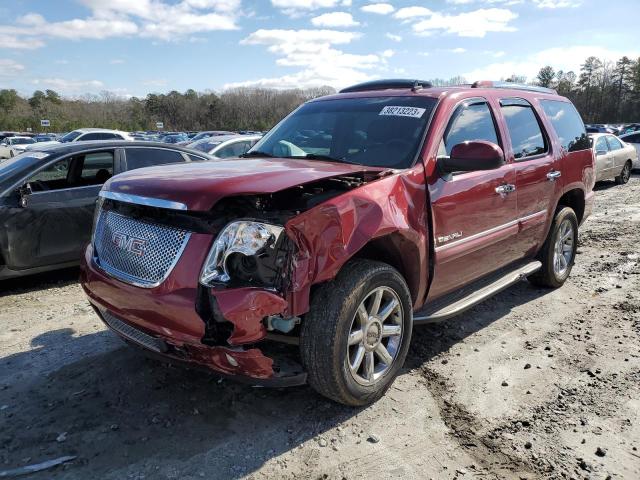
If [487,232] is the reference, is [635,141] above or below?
below

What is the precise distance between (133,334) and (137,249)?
0.52 m

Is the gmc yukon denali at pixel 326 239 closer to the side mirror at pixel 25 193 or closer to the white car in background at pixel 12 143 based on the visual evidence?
the side mirror at pixel 25 193

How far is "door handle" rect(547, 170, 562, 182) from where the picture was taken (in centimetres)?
490

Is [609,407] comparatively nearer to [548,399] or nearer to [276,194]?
[548,399]

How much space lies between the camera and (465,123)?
3967 mm

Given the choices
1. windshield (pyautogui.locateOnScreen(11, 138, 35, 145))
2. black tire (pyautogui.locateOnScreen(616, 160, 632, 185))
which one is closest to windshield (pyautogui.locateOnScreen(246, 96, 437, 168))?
black tire (pyautogui.locateOnScreen(616, 160, 632, 185))

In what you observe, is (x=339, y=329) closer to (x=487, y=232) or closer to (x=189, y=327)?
(x=189, y=327)

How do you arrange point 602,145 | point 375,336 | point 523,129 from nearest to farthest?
point 375,336
point 523,129
point 602,145

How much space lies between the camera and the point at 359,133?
3.91 metres

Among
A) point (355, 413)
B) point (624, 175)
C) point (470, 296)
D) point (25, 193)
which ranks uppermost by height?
point (25, 193)

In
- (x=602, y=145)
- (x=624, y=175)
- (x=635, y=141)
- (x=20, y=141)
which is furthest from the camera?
(x=20, y=141)

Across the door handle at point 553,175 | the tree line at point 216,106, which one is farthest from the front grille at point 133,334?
the tree line at point 216,106

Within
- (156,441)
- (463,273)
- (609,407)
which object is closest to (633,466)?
(609,407)

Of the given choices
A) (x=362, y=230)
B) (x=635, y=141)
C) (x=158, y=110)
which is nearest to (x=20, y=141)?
(x=635, y=141)
